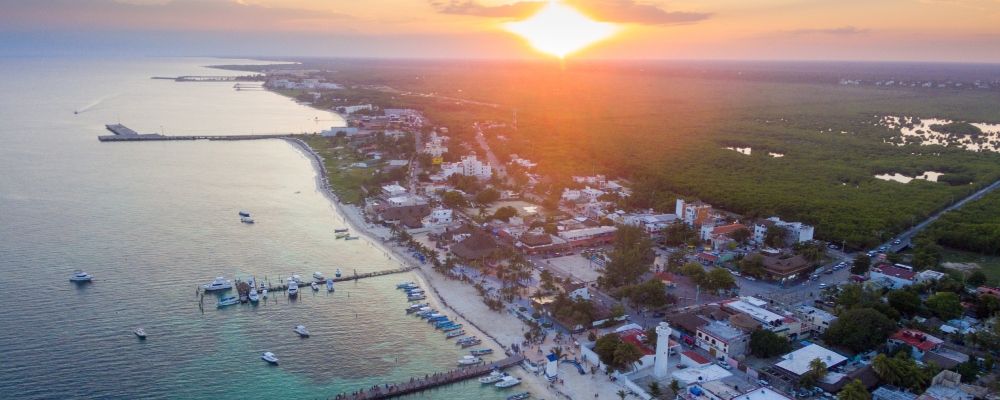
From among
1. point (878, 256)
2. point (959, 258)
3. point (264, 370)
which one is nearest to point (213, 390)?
point (264, 370)

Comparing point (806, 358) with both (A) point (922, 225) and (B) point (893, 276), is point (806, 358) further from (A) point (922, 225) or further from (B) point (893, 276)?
(A) point (922, 225)

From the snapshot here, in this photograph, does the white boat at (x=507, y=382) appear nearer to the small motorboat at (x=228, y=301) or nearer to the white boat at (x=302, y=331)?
the white boat at (x=302, y=331)

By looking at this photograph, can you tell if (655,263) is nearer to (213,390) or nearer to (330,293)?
(330,293)

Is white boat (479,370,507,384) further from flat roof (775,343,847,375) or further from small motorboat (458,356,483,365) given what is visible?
flat roof (775,343,847,375)

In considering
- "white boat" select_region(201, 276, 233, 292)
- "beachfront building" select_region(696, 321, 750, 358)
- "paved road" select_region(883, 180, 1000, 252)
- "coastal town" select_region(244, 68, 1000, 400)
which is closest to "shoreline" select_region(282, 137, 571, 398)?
"coastal town" select_region(244, 68, 1000, 400)

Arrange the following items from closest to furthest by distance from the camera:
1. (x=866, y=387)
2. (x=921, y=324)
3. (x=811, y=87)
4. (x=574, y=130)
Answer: (x=866, y=387), (x=921, y=324), (x=574, y=130), (x=811, y=87)

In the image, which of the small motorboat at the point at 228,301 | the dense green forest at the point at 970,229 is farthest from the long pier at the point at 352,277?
the dense green forest at the point at 970,229

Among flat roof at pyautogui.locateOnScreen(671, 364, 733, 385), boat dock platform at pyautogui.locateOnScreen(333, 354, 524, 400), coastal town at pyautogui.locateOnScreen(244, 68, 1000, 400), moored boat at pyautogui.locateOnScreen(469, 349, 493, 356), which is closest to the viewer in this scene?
boat dock platform at pyautogui.locateOnScreen(333, 354, 524, 400)
